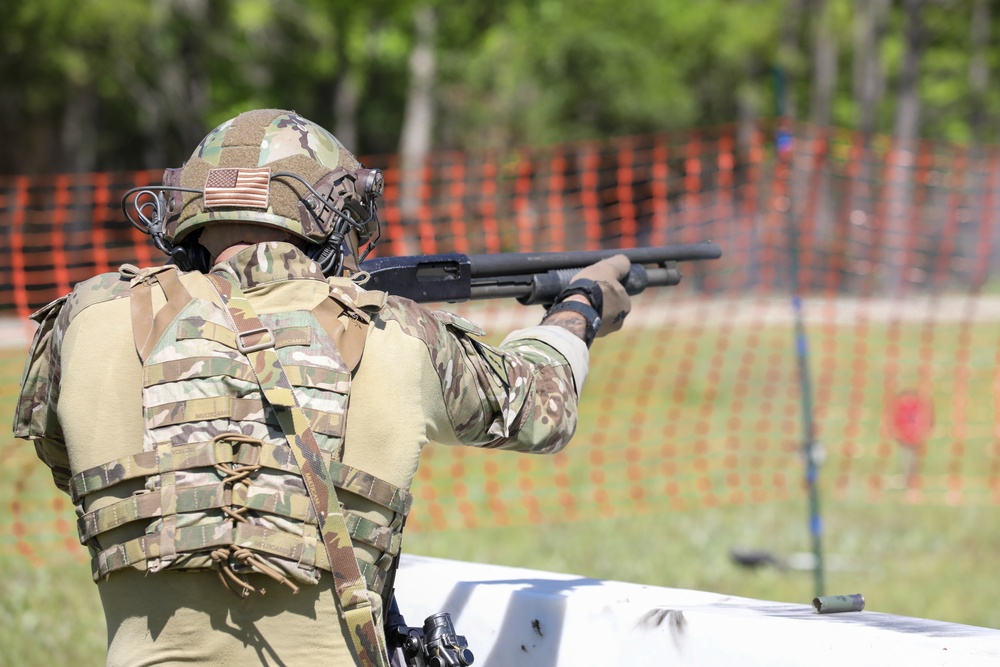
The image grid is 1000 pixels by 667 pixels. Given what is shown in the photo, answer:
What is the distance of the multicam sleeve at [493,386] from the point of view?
7.36 feet

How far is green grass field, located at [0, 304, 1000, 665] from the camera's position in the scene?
5598 mm

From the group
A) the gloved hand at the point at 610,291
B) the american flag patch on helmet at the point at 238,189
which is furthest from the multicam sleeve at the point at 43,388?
the gloved hand at the point at 610,291

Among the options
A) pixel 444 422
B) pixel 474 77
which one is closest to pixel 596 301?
pixel 444 422

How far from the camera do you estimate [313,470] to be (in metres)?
2.06

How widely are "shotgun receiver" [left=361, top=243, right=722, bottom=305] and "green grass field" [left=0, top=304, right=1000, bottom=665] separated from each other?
7.92ft

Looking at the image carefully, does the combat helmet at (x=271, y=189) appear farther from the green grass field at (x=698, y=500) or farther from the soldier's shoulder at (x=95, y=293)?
the green grass field at (x=698, y=500)

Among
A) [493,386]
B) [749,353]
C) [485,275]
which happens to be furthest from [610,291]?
[749,353]

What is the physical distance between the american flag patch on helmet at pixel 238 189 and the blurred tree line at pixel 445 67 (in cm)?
1828

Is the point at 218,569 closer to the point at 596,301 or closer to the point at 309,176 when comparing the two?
the point at 309,176

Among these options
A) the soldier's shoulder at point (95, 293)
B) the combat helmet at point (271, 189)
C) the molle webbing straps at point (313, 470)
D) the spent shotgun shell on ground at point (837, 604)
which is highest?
the combat helmet at point (271, 189)

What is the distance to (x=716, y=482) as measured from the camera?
859cm

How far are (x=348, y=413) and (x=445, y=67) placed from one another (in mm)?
27755

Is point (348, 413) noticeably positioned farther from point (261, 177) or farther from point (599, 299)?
point (599, 299)

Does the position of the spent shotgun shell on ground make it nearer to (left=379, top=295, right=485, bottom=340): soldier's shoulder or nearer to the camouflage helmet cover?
(left=379, top=295, right=485, bottom=340): soldier's shoulder
